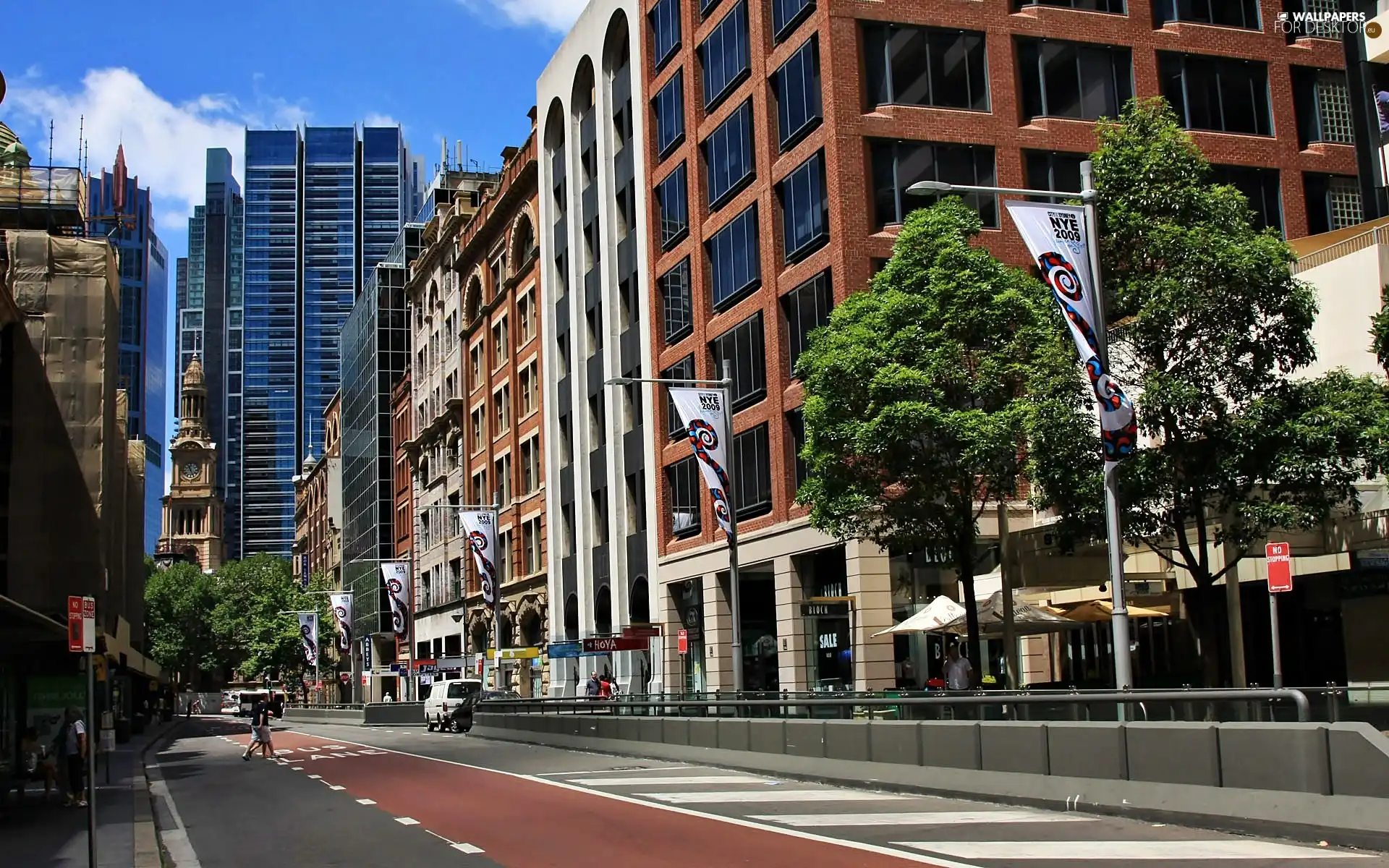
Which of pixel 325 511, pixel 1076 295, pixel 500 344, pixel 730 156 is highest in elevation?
pixel 500 344

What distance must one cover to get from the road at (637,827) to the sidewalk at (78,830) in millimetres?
644

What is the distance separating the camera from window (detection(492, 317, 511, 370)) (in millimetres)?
76625

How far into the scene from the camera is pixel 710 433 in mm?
32594

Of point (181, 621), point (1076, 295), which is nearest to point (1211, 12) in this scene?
point (1076, 295)

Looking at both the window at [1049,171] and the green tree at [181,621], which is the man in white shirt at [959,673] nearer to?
the window at [1049,171]

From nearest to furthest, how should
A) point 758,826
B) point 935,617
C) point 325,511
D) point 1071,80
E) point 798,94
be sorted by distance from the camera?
1. point 758,826
2. point 935,617
3. point 1071,80
4. point 798,94
5. point 325,511

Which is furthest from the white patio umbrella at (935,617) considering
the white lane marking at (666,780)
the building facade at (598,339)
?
the building facade at (598,339)

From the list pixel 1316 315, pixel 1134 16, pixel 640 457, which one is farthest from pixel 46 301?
pixel 1316 315

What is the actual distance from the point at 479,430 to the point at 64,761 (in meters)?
57.0

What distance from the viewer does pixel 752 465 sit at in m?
45.2

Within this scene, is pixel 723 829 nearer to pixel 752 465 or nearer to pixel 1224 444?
pixel 1224 444

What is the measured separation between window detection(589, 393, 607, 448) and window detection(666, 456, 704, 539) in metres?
7.68

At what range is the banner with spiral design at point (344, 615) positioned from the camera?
82438mm

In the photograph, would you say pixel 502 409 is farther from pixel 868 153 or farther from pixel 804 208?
pixel 868 153
